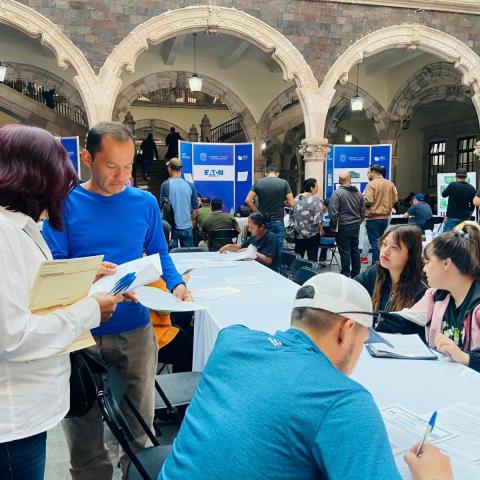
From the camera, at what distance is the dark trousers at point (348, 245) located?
7.30m

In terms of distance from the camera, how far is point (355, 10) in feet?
33.2

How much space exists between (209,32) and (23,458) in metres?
9.57

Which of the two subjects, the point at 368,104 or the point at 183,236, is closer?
the point at 183,236

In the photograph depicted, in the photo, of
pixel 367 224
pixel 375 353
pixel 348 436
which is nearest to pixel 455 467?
pixel 348 436

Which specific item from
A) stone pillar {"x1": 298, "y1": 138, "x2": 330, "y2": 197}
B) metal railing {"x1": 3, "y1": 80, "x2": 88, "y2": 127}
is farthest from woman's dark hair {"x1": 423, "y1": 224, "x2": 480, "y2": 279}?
metal railing {"x1": 3, "y1": 80, "x2": 88, "y2": 127}

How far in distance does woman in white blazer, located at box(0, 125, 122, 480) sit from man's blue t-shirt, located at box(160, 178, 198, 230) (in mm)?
5804

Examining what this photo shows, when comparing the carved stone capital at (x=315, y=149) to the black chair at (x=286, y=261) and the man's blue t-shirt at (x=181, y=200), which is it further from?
the black chair at (x=286, y=261)

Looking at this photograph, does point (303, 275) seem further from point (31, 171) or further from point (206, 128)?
Result: point (206, 128)

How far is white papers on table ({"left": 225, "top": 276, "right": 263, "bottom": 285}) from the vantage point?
3.92m

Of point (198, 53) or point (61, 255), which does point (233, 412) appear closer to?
point (61, 255)

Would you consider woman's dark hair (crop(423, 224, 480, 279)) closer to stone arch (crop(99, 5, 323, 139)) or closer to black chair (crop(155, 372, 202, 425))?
black chair (crop(155, 372, 202, 425))

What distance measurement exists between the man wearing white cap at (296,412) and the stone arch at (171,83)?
12687 millimetres

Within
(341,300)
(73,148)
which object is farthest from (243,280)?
(73,148)

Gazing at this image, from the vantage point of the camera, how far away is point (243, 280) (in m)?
4.05
